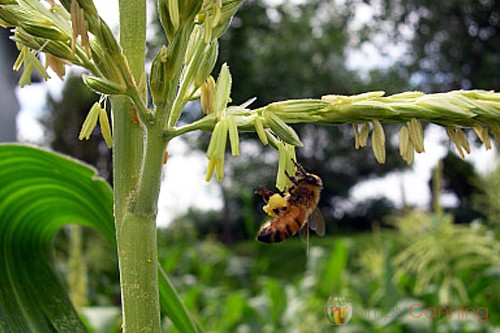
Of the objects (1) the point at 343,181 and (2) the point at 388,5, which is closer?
(2) the point at 388,5

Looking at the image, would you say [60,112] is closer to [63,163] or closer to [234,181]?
[234,181]

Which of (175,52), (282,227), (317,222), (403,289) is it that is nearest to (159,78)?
(175,52)

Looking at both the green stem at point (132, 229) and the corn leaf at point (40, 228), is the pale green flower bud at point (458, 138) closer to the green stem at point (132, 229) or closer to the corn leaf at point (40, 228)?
the green stem at point (132, 229)

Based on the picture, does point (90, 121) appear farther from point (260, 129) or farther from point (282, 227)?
point (282, 227)

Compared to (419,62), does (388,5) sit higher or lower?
higher

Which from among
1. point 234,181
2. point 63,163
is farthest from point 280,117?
point 234,181

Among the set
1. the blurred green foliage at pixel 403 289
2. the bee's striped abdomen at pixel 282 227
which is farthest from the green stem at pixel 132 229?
the blurred green foliage at pixel 403 289
